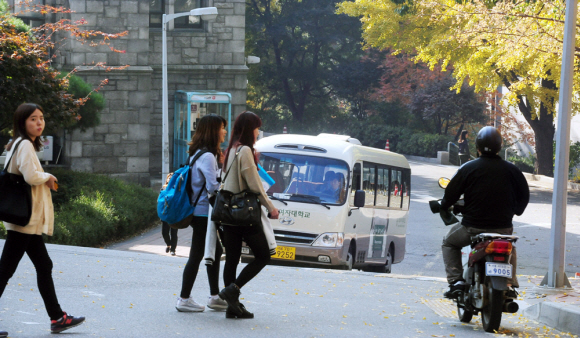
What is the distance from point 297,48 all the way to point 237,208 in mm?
42822

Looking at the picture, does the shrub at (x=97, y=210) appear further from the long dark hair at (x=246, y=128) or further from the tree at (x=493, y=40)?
the tree at (x=493, y=40)

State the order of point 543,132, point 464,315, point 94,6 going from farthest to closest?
point 543,132
point 94,6
point 464,315

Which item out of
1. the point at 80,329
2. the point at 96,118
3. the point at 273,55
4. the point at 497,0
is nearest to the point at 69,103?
the point at 96,118

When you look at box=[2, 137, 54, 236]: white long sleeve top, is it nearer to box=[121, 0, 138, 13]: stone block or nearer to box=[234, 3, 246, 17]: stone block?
box=[121, 0, 138, 13]: stone block

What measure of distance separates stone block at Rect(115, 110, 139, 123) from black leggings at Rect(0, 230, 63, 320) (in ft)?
58.7

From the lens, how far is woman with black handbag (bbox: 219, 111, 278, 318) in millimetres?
5930

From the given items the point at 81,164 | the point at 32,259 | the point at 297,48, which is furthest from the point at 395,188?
the point at 297,48

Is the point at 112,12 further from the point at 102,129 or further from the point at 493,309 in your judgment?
the point at 493,309

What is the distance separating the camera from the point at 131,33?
22750mm

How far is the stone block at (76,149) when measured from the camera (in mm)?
22484

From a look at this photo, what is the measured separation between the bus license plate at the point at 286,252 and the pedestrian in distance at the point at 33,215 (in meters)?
5.60

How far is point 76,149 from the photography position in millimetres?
22516

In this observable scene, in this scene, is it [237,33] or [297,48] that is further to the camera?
[297,48]

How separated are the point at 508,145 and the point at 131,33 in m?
19.4
